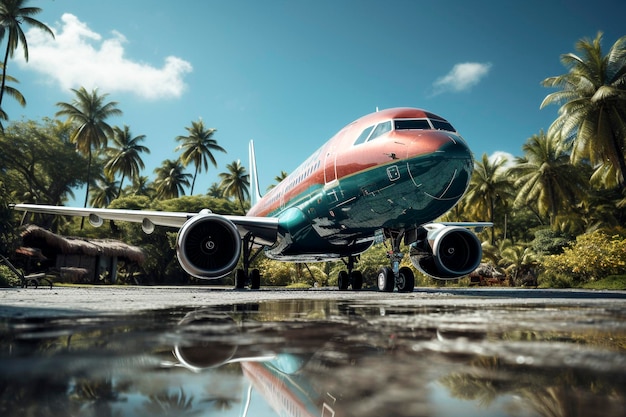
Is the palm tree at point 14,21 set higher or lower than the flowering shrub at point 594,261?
higher

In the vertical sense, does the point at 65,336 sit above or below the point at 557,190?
below

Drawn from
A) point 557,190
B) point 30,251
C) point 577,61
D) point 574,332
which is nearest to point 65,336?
point 574,332

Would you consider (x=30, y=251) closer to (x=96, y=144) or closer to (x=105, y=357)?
(x=96, y=144)

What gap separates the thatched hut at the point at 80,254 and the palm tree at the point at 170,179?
20.0 metres

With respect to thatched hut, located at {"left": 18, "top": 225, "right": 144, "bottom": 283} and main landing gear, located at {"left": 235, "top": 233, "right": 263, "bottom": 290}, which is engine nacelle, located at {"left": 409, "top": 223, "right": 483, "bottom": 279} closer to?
main landing gear, located at {"left": 235, "top": 233, "right": 263, "bottom": 290}

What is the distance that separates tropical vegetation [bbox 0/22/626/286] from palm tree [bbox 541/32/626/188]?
6cm

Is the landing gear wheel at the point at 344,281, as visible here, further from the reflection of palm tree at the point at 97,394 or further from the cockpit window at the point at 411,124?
the reflection of palm tree at the point at 97,394

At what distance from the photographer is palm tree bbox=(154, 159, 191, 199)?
5075 centimetres

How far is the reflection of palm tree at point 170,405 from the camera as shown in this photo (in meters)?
1.00

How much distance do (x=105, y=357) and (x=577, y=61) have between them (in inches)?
1181

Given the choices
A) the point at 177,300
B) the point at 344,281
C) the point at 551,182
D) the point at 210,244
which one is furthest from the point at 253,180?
the point at 551,182

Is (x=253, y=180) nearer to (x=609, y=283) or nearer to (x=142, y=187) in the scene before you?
(x=609, y=283)

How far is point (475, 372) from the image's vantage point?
140 cm

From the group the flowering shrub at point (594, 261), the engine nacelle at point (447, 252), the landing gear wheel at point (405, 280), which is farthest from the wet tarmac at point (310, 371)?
the flowering shrub at point (594, 261)
